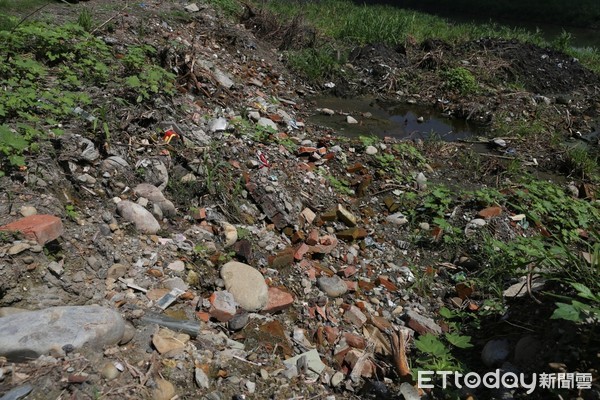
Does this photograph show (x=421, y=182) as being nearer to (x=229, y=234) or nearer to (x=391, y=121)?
(x=391, y=121)

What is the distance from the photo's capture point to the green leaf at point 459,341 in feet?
8.63

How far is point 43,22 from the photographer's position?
4.59 meters

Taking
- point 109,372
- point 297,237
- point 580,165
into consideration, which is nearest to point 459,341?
point 297,237

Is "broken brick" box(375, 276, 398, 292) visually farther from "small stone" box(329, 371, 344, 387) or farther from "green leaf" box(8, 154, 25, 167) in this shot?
"green leaf" box(8, 154, 25, 167)

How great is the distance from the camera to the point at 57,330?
6.24 ft

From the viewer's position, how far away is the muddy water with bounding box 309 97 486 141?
5.98 meters

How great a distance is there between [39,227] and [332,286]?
5.58 ft

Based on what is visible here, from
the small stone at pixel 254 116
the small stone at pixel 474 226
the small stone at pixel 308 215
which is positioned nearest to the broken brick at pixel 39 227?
the small stone at pixel 308 215

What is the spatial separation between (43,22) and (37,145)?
2359mm

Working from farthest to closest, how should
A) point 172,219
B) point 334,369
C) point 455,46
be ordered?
point 455,46
point 172,219
point 334,369

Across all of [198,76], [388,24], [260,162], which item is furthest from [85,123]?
[388,24]

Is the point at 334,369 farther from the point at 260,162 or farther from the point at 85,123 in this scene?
the point at 85,123

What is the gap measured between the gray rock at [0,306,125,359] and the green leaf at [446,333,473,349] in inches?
68.0

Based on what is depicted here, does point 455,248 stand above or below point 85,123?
below
